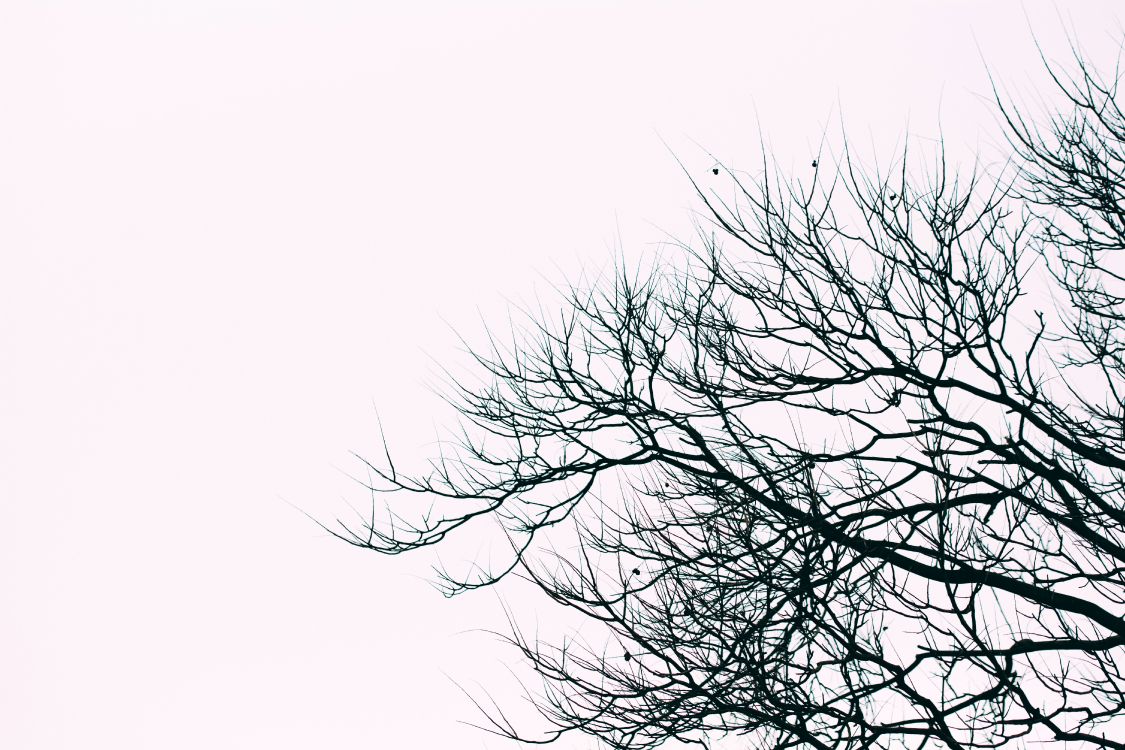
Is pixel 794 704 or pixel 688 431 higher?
pixel 688 431

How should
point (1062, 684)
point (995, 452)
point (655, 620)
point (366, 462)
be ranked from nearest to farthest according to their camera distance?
point (655, 620)
point (1062, 684)
point (995, 452)
point (366, 462)

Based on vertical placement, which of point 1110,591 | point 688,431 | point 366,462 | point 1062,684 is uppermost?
point 366,462

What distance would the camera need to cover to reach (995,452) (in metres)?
5.24

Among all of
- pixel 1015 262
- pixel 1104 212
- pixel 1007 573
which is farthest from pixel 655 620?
→ pixel 1104 212

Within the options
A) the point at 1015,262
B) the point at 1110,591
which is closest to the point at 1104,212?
the point at 1015,262

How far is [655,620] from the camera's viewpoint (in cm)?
447

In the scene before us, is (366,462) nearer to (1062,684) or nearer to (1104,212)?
(1062,684)

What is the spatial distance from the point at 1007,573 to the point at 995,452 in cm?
68

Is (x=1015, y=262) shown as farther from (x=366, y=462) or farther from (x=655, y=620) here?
(x=366, y=462)

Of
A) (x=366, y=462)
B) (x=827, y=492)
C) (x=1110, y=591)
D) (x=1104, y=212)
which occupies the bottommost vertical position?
(x=1110, y=591)

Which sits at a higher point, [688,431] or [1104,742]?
[688,431]

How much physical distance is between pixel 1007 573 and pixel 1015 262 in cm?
178

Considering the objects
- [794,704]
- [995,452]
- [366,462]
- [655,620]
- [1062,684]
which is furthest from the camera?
[366,462]

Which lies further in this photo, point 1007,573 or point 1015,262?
point 1015,262
